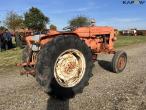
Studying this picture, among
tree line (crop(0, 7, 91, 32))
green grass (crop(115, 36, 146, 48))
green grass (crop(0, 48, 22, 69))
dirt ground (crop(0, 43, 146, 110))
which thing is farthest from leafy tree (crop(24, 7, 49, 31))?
dirt ground (crop(0, 43, 146, 110))

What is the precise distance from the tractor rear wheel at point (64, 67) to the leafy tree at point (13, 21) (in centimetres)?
4497

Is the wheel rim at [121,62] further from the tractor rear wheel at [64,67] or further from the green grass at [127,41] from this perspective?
the green grass at [127,41]

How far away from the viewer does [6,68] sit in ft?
38.1

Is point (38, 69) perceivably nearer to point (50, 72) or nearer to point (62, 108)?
point (50, 72)

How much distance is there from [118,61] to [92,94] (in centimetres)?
249

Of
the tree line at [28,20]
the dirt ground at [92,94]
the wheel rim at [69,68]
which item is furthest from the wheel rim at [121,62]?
the tree line at [28,20]

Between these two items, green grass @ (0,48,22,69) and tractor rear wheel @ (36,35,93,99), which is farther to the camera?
green grass @ (0,48,22,69)

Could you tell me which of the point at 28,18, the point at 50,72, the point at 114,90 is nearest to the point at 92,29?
the point at 114,90

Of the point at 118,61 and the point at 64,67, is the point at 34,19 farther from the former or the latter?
the point at 64,67

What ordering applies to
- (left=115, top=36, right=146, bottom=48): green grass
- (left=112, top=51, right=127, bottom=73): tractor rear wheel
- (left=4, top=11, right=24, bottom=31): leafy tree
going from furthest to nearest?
(left=4, top=11, right=24, bottom=31): leafy tree < (left=115, top=36, right=146, bottom=48): green grass < (left=112, top=51, right=127, bottom=73): tractor rear wheel

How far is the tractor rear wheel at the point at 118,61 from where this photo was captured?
30.3 feet

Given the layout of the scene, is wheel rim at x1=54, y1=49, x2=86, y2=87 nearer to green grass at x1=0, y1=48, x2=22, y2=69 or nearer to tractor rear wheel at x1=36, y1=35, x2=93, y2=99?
tractor rear wheel at x1=36, y1=35, x2=93, y2=99

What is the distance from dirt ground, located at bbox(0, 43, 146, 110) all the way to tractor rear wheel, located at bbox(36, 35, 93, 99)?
261mm

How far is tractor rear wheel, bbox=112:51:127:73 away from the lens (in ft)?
30.3
